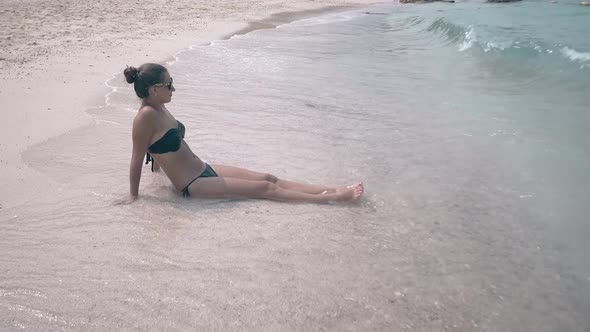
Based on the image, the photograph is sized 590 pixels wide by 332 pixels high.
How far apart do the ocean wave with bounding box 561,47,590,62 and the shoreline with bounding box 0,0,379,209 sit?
28.5ft

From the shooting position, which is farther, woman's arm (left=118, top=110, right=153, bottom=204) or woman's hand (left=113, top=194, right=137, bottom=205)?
woman's hand (left=113, top=194, right=137, bottom=205)

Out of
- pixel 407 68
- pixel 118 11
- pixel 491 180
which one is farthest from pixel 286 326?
pixel 118 11

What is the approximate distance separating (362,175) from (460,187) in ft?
3.30

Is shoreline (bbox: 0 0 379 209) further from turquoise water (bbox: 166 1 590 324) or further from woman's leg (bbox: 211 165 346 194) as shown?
woman's leg (bbox: 211 165 346 194)

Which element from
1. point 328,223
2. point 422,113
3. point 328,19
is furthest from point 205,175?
point 328,19

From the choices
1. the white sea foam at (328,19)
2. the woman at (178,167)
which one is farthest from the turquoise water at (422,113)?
the white sea foam at (328,19)

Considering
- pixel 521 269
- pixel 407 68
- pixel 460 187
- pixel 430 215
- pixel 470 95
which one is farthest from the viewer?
pixel 407 68

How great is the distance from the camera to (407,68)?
10445 mm

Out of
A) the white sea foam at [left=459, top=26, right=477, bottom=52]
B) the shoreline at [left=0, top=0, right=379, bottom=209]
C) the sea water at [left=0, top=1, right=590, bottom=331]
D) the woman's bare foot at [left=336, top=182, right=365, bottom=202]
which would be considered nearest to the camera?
the sea water at [left=0, top=1, right=590, bottom=331]

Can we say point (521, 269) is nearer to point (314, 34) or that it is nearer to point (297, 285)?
point (297, 285)

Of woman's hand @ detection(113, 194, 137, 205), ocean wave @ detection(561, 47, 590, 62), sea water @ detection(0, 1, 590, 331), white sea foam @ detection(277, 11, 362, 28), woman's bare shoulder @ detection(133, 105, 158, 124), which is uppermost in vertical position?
white sea foam @ detection(277, 11, 362, 28)

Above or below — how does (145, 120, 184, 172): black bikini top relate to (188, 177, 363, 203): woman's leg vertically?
above

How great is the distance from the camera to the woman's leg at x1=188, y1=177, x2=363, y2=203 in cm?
417

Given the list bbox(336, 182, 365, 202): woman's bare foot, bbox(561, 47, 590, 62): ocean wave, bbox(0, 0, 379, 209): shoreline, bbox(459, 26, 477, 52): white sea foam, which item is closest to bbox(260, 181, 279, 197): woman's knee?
bbox(336, 182, 365, 202): woman's bare foot
